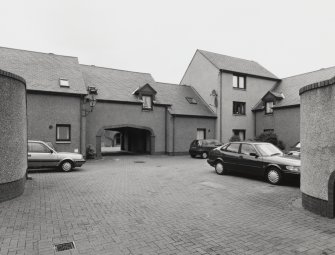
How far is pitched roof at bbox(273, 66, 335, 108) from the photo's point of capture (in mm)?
23945

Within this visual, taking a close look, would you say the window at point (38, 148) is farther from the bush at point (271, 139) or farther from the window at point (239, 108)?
the window at point (239, 108)

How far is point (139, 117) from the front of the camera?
23141 mm

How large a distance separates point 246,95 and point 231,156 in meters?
17.0

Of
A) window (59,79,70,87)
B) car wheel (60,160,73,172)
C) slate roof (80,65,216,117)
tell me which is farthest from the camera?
slate roof (80,65,216,117)

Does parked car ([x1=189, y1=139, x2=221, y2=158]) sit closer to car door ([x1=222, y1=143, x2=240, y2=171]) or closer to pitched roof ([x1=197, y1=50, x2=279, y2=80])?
pitched roof ([x1=197, y1=50, x2=279, y2=80])

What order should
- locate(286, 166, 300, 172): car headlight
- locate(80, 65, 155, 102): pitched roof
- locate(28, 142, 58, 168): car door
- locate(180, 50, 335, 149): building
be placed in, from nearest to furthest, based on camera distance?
locate(286, 166, 300, 172): car headlight
locate(28, 142, 58, 168): car door
locate(80, 65, 155, 102): pitched roof
locate(180, 50, 335, 149): building

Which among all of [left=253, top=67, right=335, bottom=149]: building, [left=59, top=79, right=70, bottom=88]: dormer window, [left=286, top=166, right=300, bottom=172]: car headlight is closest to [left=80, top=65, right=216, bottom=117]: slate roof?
[left=59, top=79, right=70, bottom=88]: dormer window

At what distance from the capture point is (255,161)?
35.5 ft

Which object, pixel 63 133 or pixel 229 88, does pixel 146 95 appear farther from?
pixel 229 88

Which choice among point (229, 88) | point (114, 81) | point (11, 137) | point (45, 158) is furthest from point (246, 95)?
point (11, 137)

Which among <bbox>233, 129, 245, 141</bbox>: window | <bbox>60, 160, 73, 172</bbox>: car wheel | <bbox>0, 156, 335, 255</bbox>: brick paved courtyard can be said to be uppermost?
<bbox>233, 129, 245, 141</bbox>: window

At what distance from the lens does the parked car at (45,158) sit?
1306 centimetres

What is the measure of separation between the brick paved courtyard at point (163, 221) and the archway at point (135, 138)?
11.8 m

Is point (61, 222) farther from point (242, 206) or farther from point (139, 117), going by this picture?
point (139, 117)
